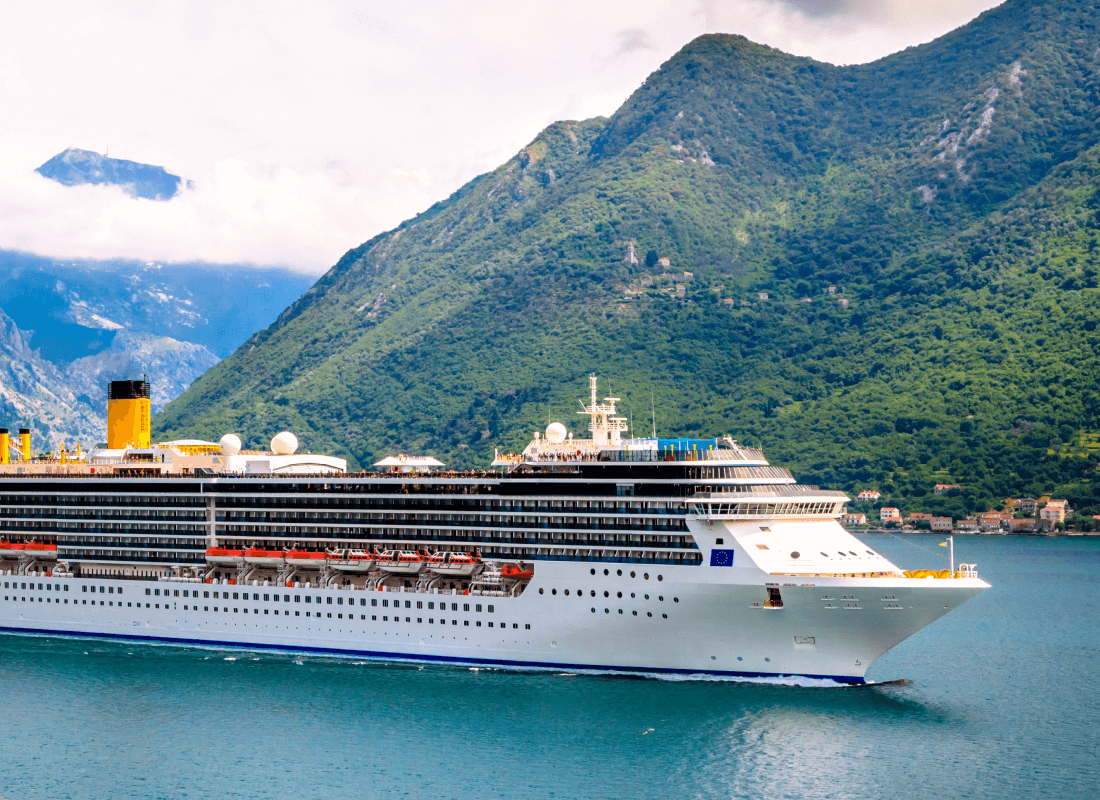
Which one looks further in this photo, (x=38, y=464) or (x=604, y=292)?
(x=604, y=292)

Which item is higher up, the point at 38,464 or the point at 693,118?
the point at 693,118

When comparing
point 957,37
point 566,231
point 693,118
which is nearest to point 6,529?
point 566,231

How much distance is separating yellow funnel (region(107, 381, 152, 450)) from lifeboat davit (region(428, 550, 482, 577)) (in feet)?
72.0

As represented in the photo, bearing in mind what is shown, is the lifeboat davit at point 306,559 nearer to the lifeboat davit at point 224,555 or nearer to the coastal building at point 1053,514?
the lifeboat davit at point 224,555

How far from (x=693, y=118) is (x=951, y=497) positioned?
8147 centimetres

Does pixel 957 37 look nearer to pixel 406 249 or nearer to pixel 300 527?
pixel 406 249

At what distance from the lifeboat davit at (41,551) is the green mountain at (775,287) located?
68668mm

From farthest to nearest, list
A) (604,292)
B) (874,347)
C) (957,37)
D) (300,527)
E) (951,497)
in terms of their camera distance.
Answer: (957,37)
(604,292)
(874,347)
(951,497)
(300,527)

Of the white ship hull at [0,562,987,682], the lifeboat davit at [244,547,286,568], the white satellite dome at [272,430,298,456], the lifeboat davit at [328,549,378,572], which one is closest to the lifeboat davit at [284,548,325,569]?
the lifeboat davit at [244,547,286,568]

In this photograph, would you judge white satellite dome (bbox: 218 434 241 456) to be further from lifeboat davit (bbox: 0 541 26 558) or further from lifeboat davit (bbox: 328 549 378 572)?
lifeboat davit (bbox: 328 549 378 572)

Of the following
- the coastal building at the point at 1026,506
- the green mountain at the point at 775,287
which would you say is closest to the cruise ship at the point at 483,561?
the green mountain at the point at 775,287

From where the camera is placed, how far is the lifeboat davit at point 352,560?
46.1m

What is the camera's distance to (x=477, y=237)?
176875 millimetres

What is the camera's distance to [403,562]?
45562 millimetres
